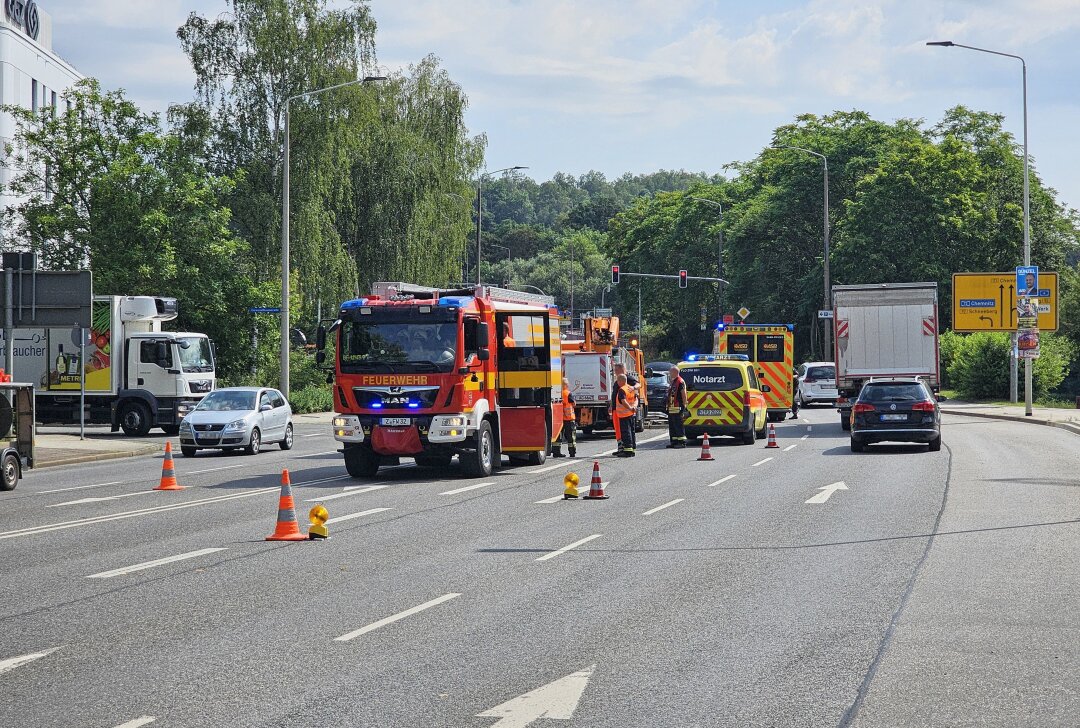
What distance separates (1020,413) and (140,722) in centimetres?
4302

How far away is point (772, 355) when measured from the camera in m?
42.2

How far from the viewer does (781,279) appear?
7619 cm

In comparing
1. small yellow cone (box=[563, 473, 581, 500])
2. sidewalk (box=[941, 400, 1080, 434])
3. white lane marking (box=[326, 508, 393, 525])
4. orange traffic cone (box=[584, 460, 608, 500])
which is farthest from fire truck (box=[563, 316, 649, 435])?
white lane marking (box=[326, 508, 393, 525])

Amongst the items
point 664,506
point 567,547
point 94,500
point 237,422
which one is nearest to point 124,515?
point 94,500

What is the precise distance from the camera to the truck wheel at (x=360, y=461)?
2194cm

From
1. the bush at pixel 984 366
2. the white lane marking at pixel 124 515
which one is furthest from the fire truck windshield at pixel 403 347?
the bush at pixel 984 366

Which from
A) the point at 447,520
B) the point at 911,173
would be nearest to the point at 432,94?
the point at 911,173

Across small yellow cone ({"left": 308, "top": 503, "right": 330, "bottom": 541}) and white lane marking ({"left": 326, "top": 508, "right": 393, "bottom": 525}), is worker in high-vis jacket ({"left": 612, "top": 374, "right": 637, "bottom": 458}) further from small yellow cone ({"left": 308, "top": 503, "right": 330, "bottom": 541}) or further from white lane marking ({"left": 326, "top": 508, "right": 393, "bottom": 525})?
small yellow cone ({"left": 308, "top": 503, "right": 330, "bottom": 541})

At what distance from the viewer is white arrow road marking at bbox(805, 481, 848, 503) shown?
17797 mm

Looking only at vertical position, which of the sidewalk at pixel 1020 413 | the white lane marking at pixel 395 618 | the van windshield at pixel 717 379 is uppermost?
the van windshield at pixel 717 379

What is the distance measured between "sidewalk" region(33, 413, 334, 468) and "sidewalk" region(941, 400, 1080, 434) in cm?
2459

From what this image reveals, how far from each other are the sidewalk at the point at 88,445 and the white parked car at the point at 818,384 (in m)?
27.0

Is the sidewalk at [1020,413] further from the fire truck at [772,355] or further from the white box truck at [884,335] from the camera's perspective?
the fire truck at [772,355]

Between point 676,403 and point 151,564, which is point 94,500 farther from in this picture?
point 676,403
